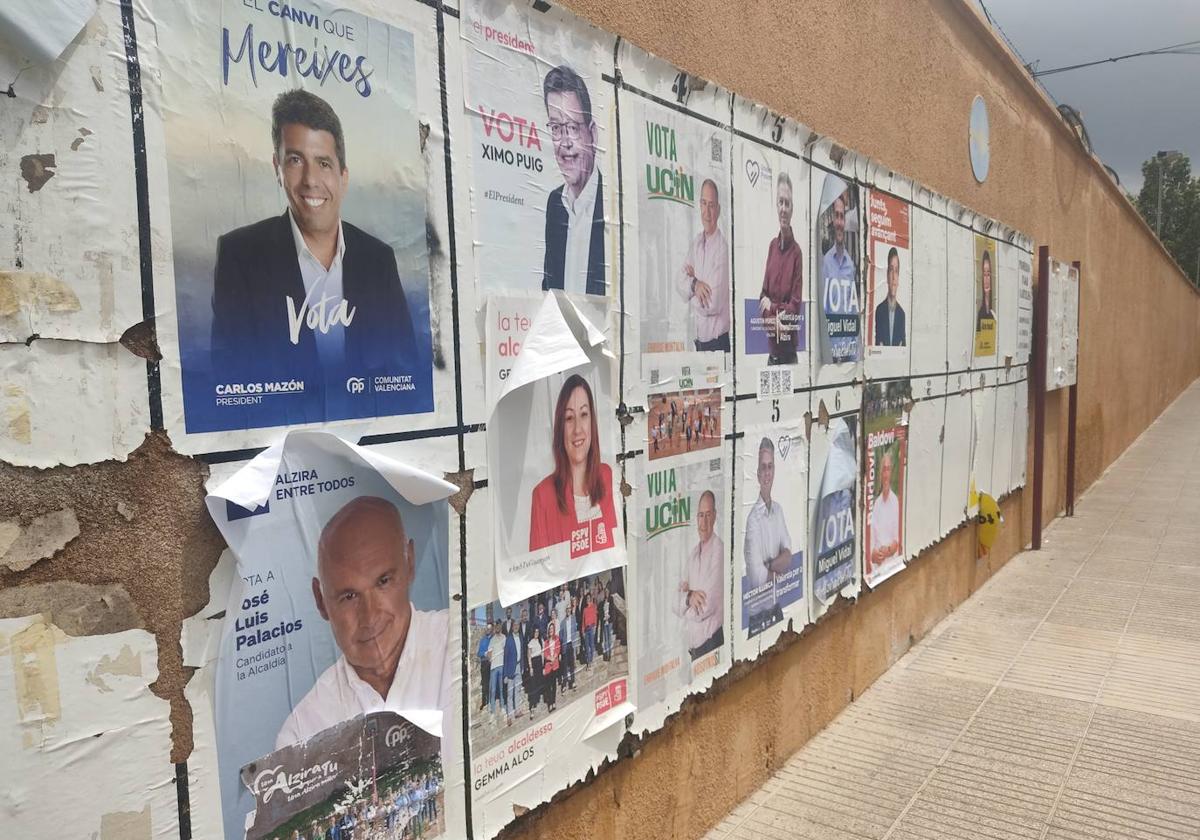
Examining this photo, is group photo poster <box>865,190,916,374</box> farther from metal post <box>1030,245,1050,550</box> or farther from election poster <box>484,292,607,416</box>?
metal post <box>1030,245,1050,550</box>

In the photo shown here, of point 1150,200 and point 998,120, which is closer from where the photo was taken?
point 998,120

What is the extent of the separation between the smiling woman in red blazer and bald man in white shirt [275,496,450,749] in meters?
0.43

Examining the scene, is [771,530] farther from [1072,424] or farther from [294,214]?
[1072,424]

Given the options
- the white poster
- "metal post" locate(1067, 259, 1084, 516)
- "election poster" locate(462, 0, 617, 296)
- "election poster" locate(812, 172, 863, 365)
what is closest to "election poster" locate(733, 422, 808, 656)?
the white poster

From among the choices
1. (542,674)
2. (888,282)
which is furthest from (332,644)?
(888,282)

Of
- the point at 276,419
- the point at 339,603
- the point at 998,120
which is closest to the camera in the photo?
the point at 276,419

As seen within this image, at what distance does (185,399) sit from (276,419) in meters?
0.17

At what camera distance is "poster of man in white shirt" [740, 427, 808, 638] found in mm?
3303

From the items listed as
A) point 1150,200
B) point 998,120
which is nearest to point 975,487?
point 998,120

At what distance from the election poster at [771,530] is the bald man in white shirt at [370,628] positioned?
5.08ft

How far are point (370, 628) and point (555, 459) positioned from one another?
701mm

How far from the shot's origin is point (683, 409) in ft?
9.37

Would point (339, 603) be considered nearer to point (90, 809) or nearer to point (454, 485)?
point (454, 485)

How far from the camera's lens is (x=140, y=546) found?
142 centimetres
